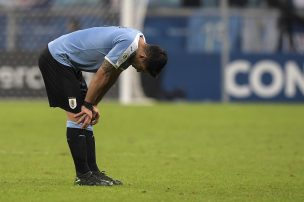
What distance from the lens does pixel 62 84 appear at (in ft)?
31.4

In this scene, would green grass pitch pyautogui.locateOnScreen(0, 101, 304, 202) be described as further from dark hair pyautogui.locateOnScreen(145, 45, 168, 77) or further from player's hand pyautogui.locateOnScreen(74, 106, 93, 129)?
dark hair pyautogui.locateOnScreen(145, 45, 168, 77)

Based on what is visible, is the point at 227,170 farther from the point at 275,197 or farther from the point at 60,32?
the point at 60,32

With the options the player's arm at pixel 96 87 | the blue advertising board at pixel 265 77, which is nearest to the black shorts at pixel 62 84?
the player's arm at pixel 96 87

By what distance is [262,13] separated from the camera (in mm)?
31500

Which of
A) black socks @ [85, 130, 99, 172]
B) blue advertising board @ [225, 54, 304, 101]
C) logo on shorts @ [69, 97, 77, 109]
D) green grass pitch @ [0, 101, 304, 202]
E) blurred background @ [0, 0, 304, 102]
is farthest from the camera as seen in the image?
blue advertising board @ [225, 54, 304, 101]

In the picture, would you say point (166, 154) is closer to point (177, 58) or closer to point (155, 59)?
point (155, 59)

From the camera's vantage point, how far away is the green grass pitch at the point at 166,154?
9.16 meters

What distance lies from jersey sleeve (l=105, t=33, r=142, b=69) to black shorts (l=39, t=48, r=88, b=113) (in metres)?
0.55

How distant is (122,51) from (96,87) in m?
0.43

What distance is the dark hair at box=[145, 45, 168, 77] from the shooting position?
30.3ft

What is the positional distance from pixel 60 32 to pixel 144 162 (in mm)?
12042

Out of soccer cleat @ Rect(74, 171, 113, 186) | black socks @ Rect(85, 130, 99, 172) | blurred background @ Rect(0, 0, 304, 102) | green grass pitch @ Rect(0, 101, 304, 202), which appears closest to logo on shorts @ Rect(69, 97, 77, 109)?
black socks @ Rect(85, 130, 99, 172)

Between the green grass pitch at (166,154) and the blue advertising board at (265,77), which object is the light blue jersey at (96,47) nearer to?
the green grass pitch at (166,154)

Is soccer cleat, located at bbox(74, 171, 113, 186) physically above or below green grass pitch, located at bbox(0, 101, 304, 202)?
above
